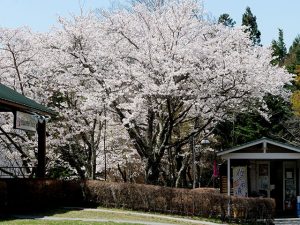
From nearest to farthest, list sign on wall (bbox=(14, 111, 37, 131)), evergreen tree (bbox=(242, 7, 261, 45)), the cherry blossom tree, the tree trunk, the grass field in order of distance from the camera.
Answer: the grass field, sign on wall (bbox=(14, 111, 37, 131)), the cherry blossom tree, the tree trunk, evergreen tree (bbox=(242, 7, 261, 45))

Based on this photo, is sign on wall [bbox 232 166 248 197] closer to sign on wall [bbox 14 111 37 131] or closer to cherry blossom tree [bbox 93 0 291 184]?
cherry blossom tree [bbox 93 0 291 184]

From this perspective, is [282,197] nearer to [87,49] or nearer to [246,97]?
[246,97]

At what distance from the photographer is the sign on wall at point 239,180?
2308cm

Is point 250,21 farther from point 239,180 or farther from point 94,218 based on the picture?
point 94,218

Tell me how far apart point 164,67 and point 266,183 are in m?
7.75

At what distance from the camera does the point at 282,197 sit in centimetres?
2420

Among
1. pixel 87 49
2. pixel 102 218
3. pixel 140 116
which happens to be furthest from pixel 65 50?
pixel 102 218

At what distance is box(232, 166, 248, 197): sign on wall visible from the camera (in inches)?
909

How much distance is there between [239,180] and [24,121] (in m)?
9.77

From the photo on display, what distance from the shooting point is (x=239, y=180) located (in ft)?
76.1

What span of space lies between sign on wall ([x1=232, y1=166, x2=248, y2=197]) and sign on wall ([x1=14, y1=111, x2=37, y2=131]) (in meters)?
8.91

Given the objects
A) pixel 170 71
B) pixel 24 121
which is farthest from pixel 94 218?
pixel 170 71

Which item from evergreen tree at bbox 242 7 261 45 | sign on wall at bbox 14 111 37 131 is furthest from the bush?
evergreen tree at bbox 242 7 261 45

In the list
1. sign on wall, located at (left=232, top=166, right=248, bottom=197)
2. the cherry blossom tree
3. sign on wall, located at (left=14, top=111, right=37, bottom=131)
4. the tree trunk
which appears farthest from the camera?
sign on wall, located at (left=232, top=166, right=248, bottom=197)
